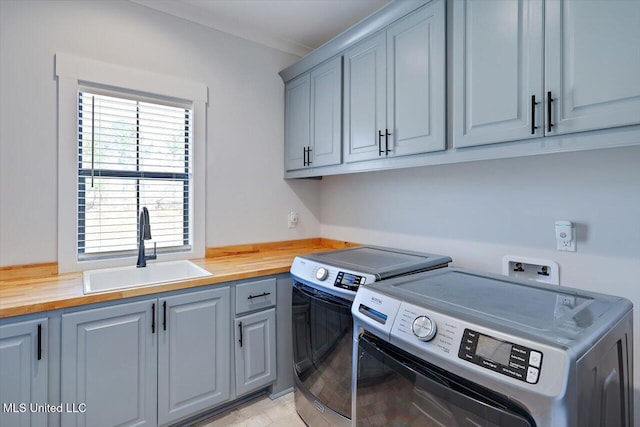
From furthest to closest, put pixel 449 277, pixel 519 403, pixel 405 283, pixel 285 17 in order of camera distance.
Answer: pixel 285 17
pixel 449 277
pixel 405 283
pixel 519 403

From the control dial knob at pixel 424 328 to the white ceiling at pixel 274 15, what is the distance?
2.05m

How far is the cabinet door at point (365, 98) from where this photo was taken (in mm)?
1928

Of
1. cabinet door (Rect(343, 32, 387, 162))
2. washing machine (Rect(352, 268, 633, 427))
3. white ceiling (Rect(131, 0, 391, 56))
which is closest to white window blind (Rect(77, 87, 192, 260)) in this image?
white ceiling (Rect(131, 0, 391, 56))

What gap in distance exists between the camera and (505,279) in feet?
4.61

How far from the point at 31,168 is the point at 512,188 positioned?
260cm

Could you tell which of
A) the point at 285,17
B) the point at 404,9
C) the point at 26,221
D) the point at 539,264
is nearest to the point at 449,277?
the point at 539,264

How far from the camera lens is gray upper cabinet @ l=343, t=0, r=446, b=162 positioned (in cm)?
163

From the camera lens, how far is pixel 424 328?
100 centimetres

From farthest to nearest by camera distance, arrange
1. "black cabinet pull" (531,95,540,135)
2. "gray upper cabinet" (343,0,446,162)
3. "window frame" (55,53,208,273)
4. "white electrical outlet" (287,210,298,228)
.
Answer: "white electrical outlet" (287,210,298,228)
"window frame" (55,53,208,273)
"gray upper cabinet" (343,0,446,162)
"black cabinet pull" (531,95,540,135)

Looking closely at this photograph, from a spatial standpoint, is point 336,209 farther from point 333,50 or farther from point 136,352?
point 136,352

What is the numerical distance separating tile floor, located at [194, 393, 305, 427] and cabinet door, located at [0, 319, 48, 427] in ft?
2.72

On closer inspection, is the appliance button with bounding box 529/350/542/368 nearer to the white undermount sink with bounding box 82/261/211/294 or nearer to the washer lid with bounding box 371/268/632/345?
the washer lid with bounding box 371/268/632/345

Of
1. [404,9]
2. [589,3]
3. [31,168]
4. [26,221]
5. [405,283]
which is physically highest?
[404,9]

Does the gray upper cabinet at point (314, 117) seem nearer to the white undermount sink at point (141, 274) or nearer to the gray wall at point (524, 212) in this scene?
the gray wall at point (524, 212)
